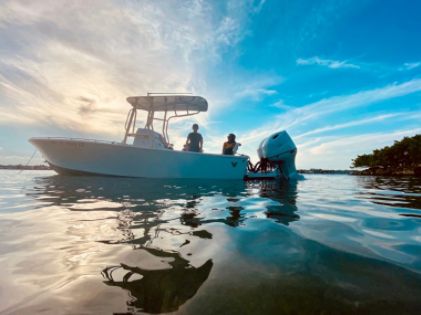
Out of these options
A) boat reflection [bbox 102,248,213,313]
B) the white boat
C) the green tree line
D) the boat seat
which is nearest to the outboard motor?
the white boat

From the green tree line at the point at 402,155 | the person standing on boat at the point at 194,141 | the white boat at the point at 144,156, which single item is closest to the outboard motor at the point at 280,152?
the white boat at the point at 144,156

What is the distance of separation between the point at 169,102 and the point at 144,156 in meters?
3.21

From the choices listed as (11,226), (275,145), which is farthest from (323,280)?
(275,145)

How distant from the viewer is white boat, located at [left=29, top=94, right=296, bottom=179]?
8711mm

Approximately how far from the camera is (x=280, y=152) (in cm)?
1230

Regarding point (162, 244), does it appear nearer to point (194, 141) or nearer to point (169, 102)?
point (194, 141)

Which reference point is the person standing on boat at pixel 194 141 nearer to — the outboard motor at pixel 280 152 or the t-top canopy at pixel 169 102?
the t-top canopy at pixel 169 102

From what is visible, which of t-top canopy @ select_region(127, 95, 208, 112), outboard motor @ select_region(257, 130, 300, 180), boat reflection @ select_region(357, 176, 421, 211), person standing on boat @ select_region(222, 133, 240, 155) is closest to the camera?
boat reflection @ select_region(357, 176, 421, 211)

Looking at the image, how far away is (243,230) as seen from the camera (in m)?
2.16

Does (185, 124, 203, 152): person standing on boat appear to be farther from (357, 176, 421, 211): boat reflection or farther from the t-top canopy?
(357, 176, 421, 211): boat reflection

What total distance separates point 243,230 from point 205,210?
1.11m

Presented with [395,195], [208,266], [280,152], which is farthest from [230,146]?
[208,266]

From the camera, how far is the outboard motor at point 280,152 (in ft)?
40.1

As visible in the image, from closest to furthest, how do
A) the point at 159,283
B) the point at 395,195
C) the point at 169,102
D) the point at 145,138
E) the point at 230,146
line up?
the point at 159,283 → the point at 395,195 → the point at 145,138 → the point at 169,102 → the point at 230,146
